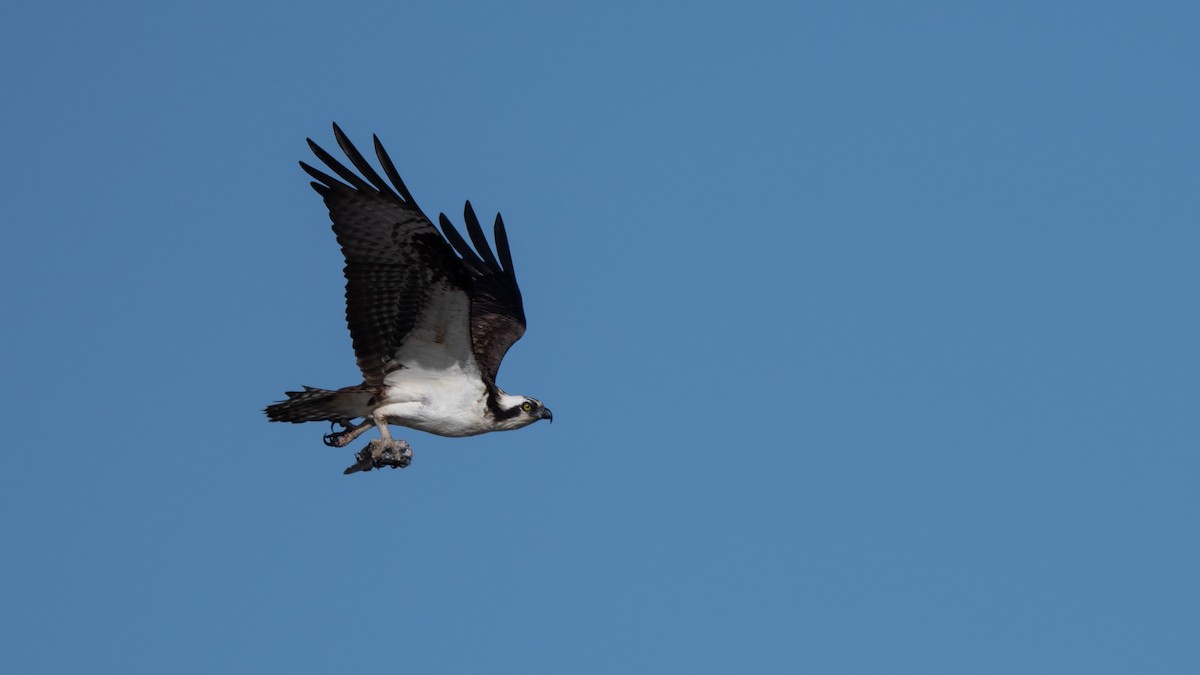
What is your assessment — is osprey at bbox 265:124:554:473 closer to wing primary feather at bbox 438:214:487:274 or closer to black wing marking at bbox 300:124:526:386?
black wing marking at bbox 300:124:526:386

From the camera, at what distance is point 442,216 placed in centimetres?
1474

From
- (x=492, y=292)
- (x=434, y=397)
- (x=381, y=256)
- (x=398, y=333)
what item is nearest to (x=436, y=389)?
(x=434, y=397)

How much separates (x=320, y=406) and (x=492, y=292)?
3.81 metres

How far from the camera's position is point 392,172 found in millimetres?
12836

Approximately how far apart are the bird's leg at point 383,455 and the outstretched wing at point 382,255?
2.67 ft

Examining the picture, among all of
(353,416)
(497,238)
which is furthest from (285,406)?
(497,238)

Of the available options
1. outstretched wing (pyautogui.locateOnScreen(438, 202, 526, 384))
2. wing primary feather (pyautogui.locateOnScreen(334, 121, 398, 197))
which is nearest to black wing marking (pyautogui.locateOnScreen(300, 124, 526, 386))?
wing primary feather (pyautogui.locateOnScreen(334, 121, 398, 197))

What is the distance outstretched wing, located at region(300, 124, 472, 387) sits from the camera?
13031mm

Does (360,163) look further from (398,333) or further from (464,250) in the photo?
(464,250)

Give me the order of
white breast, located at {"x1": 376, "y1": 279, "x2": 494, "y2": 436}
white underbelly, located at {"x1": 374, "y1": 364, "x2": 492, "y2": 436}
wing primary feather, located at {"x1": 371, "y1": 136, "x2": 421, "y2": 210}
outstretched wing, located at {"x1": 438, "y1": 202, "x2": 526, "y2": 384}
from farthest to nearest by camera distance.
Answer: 1. outstretched wing, located at {"x1": 438, "y1": 202, "x2": 526, "y2": 384}
2. white underbelly, located at {"x1": 374, "y1": 364, "x2": 492, "y2": 436}
3. white breast, located at {"x1": 376, "y1": 279, "x2": 494, "y2": 436}
4. wing primary feather, located at {"x1": 371, "y1": 136, "x2": 421, "y2": 210}

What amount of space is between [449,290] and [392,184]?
48.2 inches

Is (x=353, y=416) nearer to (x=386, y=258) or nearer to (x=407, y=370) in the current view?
(x=407, y=370)

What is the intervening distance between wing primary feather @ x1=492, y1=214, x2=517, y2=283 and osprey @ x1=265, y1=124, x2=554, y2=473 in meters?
2.36

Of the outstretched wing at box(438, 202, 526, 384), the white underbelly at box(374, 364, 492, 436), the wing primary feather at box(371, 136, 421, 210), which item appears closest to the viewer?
the wing primary feather at box(371, 136, 421, 210)
